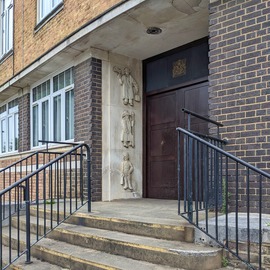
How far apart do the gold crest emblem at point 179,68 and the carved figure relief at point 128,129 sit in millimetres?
1190

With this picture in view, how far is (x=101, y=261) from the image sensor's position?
3740 mm

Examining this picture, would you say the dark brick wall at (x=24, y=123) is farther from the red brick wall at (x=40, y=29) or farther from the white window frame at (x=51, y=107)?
the red brick wall at (x=40, y=29)

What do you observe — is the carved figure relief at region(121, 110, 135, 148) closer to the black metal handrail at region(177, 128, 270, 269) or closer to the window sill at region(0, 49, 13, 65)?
the black metal handrail at region(177, 128, 270, 269)

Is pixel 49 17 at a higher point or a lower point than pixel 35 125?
higher

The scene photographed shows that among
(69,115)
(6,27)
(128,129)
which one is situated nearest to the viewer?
(128,129)

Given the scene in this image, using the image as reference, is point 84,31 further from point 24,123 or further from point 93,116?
point 24,123

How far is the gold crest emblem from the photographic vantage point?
6648 millimetres

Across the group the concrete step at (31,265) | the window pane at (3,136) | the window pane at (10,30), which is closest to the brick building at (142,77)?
the window pane at (10,30)

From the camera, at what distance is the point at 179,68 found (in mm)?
6738

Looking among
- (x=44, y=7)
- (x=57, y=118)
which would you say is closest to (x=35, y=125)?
(x=57, y=118)

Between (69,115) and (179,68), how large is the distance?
2583mm

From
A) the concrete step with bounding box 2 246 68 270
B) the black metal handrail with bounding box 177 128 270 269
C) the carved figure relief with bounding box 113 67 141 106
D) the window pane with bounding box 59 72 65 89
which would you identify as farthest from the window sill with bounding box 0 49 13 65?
the black metal handrail with bounding box 177 128 270 269

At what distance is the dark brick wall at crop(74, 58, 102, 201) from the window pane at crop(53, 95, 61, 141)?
1192 mm

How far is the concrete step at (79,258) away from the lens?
3.56 m
